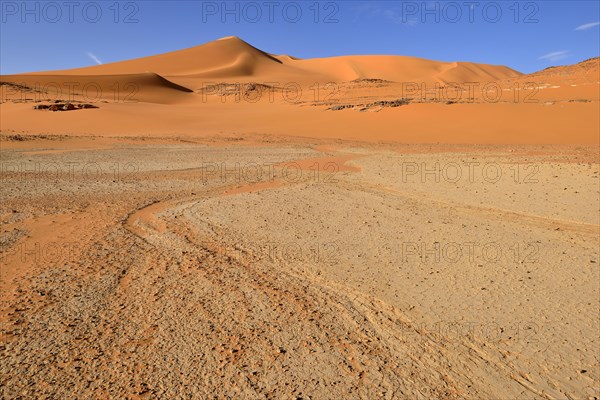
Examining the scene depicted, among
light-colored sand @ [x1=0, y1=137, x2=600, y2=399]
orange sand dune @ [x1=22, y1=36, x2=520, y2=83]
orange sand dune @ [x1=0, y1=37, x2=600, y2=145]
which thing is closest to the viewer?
light-colored sand @ [x1=0, y1=137, x2=600, y2=399]

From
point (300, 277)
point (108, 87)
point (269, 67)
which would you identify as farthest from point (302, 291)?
point (269, 67)

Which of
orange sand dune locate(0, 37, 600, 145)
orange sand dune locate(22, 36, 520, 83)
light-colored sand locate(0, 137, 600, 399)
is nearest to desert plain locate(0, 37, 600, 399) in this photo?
light-colored sand locate(0, 137, 600, 399)

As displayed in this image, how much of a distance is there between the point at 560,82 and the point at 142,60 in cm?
7307

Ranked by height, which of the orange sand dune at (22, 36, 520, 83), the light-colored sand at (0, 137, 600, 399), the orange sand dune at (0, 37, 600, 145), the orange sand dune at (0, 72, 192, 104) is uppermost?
the orange sand dune at (22, 36, 520, 83)

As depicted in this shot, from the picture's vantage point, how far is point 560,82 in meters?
25.8

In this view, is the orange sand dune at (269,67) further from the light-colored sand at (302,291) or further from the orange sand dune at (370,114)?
the light-colored sand at (302,291)

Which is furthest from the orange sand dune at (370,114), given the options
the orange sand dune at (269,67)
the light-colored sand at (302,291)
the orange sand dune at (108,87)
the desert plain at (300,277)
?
the orange sand dune at (269,67)

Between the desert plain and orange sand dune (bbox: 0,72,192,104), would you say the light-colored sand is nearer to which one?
the desert plain

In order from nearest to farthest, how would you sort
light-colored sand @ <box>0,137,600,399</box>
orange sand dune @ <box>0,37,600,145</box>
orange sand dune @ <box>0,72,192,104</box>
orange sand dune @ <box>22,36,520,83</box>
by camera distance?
light-colored sand @ <box>0,137,600,399</box> → orange sand dune @ <box>0,37,600,145</box> → orange sand dune @ <box>0,72,192,104</box> → orange sand dune @ <box>22,36,520,83</box>

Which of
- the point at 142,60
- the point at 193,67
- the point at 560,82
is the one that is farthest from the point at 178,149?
the point at 142,60

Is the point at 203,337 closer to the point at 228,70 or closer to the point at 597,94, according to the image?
the point at 597,94

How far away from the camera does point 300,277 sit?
4.28 meters

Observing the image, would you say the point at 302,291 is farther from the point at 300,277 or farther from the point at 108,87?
the point at 108,87

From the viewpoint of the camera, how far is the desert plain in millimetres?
2828
